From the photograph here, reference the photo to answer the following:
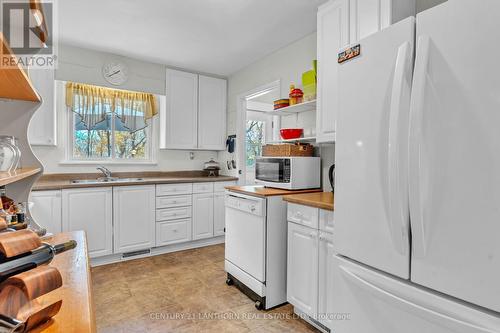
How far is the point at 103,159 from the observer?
143 inches

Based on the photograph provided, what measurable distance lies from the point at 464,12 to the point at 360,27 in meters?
1.05

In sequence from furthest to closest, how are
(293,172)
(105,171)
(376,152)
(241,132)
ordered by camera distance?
1. (241,132)
2. (105,171)
3. (293,172)
4. (376,152)

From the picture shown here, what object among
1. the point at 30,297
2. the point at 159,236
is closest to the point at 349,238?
the point at 30,297

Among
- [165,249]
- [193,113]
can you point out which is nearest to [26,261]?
[165,249]

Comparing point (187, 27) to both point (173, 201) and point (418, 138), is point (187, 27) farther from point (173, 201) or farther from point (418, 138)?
point (418, 138)

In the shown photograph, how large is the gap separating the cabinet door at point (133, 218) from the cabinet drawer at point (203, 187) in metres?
0.57

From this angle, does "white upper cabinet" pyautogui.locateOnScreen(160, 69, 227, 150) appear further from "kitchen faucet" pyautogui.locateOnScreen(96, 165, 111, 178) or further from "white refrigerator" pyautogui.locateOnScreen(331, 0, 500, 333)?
"white refrigerator" pyautogui.locateOnScreen(331, 0, 500, 333)

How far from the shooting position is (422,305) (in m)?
1.01

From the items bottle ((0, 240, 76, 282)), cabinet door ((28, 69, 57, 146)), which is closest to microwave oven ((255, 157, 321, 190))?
bottle ((0, 240, 76, 282))

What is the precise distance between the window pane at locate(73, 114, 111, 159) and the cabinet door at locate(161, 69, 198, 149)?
30.7 inches

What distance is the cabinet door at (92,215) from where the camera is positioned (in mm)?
2854

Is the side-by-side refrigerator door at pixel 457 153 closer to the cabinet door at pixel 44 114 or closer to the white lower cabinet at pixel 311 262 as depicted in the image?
the white lower cabinet at pixel 311 262

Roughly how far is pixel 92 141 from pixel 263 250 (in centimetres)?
284

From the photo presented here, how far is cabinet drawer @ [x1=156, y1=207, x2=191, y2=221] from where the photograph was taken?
343 cm
